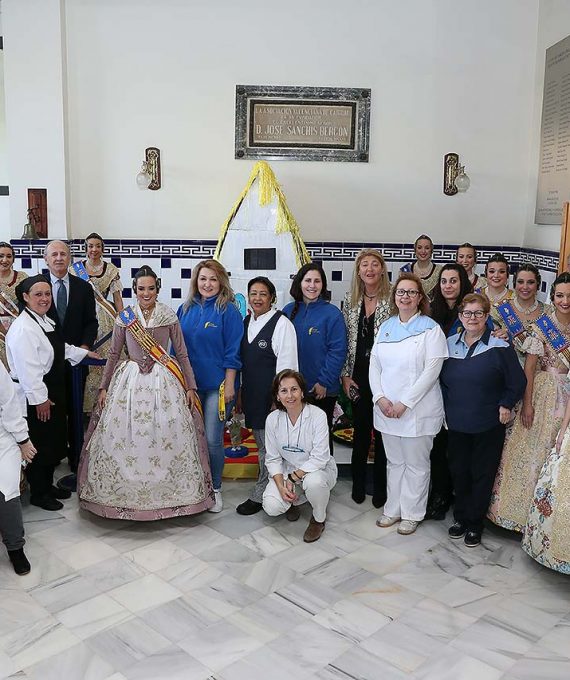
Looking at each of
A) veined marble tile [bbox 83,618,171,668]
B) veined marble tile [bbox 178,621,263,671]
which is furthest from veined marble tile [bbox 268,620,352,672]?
veined marble tile [bbox 83,618,171,668]

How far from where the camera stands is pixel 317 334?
12.9ft

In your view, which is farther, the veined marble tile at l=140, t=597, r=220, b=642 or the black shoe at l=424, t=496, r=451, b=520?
the black shoe at l=424, t=496, r=451, b=520

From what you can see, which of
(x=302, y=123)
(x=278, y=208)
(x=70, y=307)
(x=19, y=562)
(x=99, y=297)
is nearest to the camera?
(x=19, y=562)

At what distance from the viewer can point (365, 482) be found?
415 centimetres

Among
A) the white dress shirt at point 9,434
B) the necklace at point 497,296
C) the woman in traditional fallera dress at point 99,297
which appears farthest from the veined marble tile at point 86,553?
the necklace at point 497,296

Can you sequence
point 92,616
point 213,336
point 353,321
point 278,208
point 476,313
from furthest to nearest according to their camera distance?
point 278,208
point 353,321
point 213,336
point 476,313
point 92,616

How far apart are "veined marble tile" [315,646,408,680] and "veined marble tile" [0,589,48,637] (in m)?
1.19

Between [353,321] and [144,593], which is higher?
[353,321]

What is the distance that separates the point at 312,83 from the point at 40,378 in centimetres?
353

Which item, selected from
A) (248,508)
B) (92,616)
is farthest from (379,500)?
(92,616)

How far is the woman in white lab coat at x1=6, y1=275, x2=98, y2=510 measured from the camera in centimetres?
362

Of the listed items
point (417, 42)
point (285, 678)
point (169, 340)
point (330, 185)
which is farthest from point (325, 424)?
point (417, 42)

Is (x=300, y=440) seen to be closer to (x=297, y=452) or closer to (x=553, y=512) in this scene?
(x=297, y=452)

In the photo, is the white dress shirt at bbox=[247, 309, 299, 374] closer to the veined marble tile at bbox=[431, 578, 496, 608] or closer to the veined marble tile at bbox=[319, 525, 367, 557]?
the veined marble tile at bbox=[319, 525, 367, 557]
